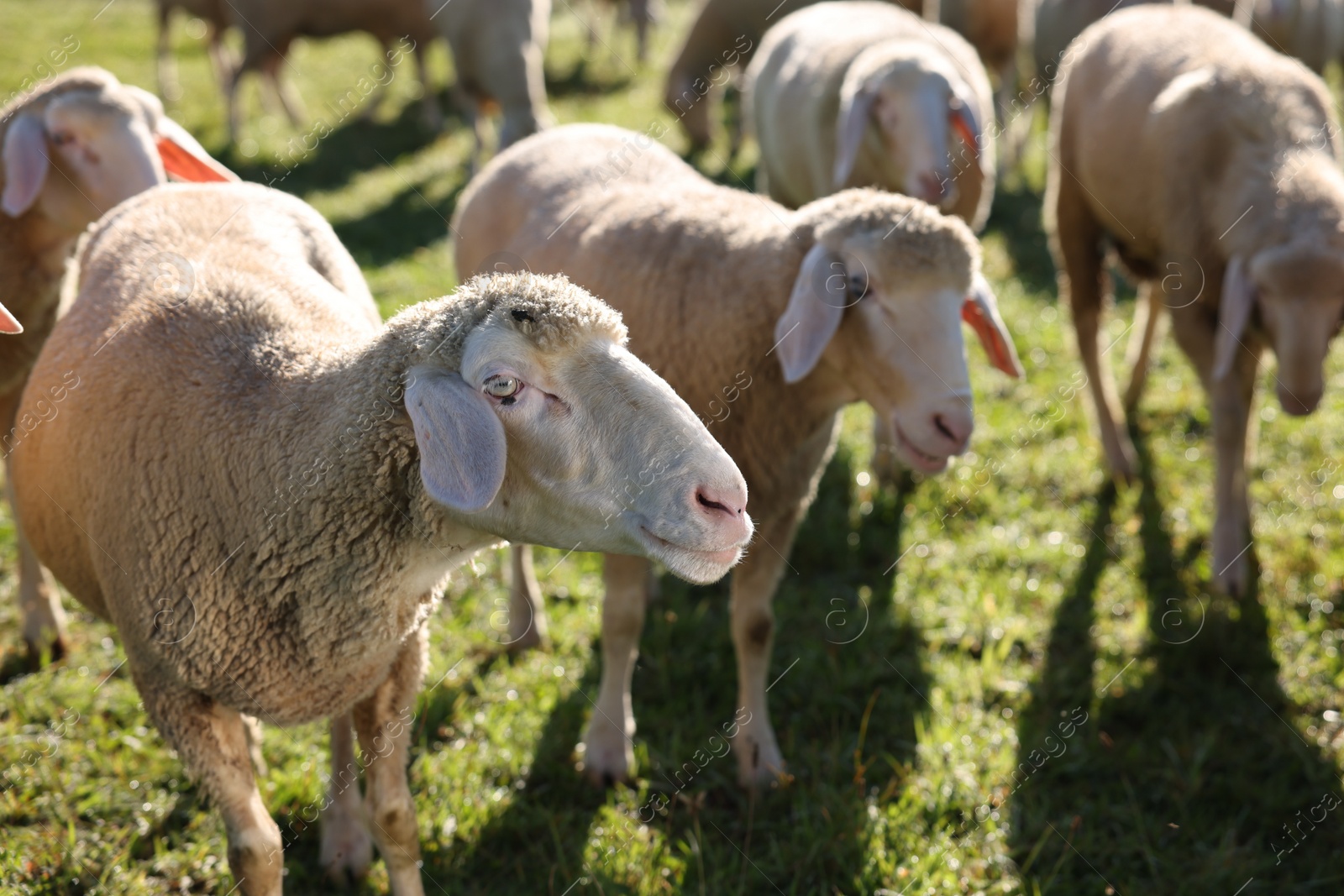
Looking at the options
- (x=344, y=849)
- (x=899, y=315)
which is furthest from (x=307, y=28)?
(x=344, y=849)

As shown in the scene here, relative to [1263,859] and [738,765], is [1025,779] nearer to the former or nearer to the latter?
[1263,859]

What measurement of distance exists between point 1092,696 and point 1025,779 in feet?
1.91

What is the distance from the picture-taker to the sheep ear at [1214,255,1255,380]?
4.01 meters

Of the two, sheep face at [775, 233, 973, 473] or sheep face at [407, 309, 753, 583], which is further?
sheep face at [775, 233, 973, 473]

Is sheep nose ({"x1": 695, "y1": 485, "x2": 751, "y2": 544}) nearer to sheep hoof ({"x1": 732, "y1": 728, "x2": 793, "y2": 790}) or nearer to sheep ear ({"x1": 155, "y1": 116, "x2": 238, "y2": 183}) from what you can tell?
sheep hoof ({"x1": 732, "y1": 728, "x2": 793, "y2": 790})

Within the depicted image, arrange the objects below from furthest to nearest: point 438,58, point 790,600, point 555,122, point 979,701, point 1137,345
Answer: point 438,58 < point 555,122 < point 1137,345 < point 790,600 < point 979,701

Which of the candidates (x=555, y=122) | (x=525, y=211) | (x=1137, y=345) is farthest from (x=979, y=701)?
(x=555, y=122)

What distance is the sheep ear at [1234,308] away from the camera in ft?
13.2

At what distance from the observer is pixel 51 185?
11.8 ft

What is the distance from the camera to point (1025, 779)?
345cm

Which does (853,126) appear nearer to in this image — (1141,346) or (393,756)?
(1141,346)

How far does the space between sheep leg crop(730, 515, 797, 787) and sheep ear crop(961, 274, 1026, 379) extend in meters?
0.83

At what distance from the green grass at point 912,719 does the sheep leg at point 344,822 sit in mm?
62

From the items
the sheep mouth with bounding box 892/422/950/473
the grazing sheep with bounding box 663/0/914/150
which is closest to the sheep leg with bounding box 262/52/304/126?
the grazing sheep with bounding box 663/0/914/150
